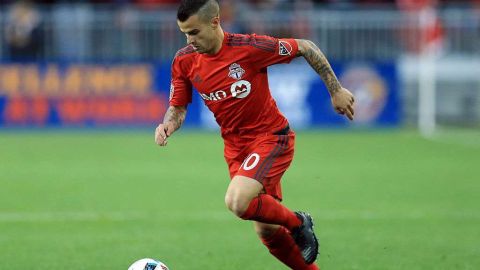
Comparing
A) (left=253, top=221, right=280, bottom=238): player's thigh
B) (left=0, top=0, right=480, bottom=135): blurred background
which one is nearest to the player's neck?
(left=253, top=221, right=280, bottom=238): player's thigh

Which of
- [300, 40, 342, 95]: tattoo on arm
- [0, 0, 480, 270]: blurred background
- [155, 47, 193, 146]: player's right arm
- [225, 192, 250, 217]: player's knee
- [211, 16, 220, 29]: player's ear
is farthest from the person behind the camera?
[0, 0, 480, 270]: blurred background

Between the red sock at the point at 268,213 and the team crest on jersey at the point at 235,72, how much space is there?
32.8 inches

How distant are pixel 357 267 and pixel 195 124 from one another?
1374 centimetres

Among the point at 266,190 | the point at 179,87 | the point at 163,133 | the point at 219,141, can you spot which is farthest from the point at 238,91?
the point at 219,141

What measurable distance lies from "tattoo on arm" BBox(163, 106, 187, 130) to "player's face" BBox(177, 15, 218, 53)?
1.84 feet

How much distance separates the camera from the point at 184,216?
1045 centimetres

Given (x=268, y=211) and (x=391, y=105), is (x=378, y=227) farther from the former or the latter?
(x=391, y=105)

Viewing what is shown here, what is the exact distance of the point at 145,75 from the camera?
20.8 metres

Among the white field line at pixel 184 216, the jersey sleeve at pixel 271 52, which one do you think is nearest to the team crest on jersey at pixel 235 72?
the jersey sleeve at pixel 271 52

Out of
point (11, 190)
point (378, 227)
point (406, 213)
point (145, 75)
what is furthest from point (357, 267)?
point (145, 75)

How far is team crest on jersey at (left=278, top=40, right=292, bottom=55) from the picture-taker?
23.1ft

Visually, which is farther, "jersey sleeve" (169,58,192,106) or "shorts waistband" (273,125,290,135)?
"jersey sleeve" (169,58,192,106)

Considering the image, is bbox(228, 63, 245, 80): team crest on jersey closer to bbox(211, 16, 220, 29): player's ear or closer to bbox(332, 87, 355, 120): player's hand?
bbox(211, 16, 220, 29): player's ear

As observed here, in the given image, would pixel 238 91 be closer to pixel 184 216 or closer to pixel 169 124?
pixel 169 124
